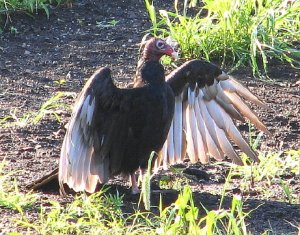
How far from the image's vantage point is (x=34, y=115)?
→ 722cm

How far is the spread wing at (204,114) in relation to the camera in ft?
22.0

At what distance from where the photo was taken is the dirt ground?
611 centimetres

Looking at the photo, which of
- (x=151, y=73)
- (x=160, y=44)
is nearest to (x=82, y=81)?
(x=160, y=44)

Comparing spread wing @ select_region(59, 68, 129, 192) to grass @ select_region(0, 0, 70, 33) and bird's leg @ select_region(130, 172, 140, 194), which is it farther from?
grass @ select_region(0, 0, 70, 33)

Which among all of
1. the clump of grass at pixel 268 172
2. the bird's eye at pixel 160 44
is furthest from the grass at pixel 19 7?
the clump of grass at pixel 268 172

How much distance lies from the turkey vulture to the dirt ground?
19cm

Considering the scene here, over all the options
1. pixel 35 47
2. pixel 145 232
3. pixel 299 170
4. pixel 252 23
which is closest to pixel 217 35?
pixel 252 23

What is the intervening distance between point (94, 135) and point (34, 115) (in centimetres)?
127

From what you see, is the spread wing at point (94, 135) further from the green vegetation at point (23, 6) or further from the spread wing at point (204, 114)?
the green vegetation at point (23, 6)

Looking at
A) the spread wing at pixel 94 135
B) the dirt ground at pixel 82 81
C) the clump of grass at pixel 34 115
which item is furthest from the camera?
the clump of grass at pixel 34 115

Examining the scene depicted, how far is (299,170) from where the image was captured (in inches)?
253

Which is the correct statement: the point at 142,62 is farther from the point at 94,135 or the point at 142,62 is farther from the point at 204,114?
the point at 204,114

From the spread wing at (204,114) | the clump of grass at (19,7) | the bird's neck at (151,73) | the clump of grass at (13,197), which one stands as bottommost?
the clump of grass at (13,197)

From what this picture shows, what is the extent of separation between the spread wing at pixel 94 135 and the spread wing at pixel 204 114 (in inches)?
23.3
